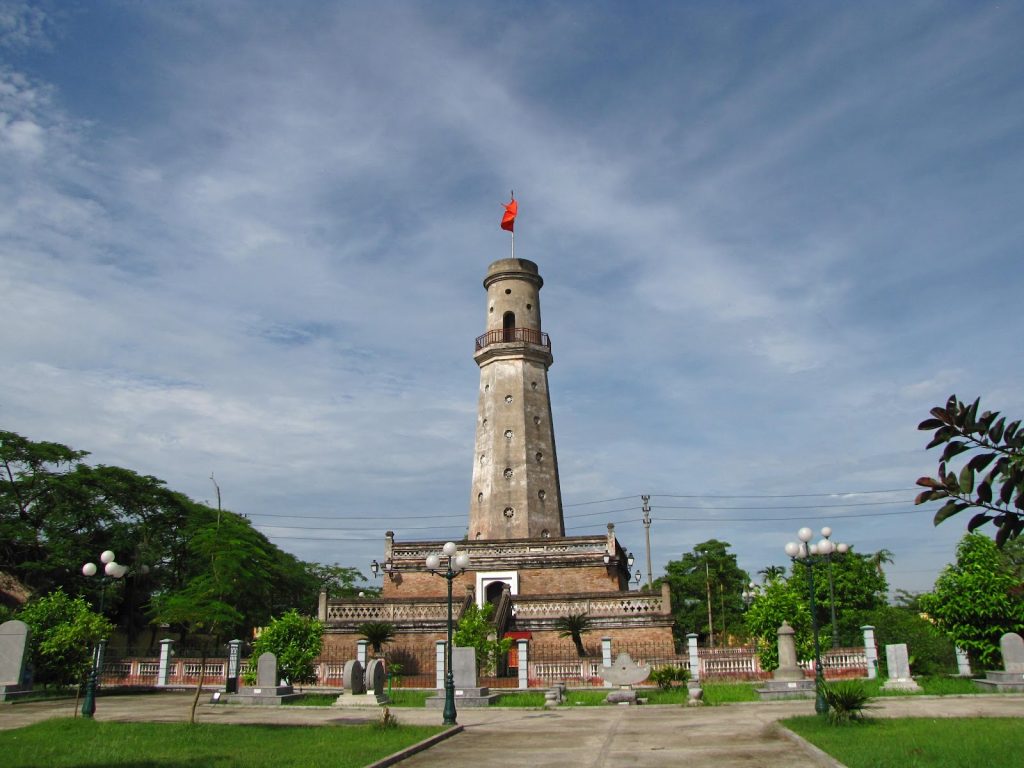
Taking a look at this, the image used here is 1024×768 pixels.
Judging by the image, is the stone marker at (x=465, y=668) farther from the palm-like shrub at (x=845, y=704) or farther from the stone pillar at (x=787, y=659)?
the palm-like shrub at (x=845, y=704)

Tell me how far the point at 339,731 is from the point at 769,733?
7891 millimetres

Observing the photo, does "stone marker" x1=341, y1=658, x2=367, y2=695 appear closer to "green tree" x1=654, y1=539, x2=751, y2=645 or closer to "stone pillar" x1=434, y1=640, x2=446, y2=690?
"stone pillar" x1=434, y1=640, x2=446, y2=690

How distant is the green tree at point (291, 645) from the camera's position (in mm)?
23297

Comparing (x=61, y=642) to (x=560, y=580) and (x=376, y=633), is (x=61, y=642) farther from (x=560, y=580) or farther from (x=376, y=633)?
(x=560, y=580)

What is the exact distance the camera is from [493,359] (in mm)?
39000

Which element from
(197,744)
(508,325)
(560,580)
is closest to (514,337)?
(508,325)

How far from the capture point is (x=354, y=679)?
70.7ft

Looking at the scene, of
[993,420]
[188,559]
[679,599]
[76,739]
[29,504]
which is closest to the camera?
[993,420]

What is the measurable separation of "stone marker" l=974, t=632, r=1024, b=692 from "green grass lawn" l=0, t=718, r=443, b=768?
47.7 ft

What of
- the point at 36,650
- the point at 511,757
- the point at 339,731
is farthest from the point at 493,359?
the point at 511,757

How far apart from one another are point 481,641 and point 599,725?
1028 cm

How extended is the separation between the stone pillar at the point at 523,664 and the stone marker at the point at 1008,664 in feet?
41.3

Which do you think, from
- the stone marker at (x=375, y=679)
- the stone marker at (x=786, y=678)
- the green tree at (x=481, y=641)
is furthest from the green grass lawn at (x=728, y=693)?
the stone marker at (x=375, y=679)

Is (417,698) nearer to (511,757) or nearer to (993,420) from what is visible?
(511,757)
